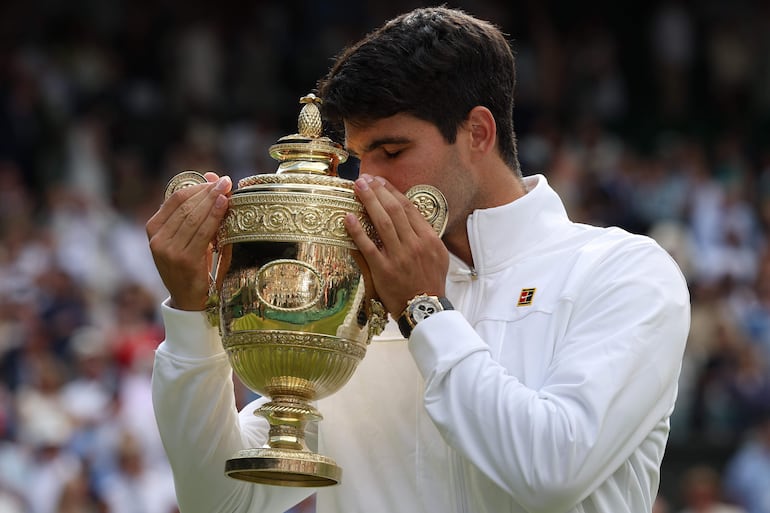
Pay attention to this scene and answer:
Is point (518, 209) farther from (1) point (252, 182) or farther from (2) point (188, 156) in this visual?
(2) point (188, 156)

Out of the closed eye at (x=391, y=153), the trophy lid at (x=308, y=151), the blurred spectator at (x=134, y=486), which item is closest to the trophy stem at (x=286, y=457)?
the trophy lid at (x=308, y=151)

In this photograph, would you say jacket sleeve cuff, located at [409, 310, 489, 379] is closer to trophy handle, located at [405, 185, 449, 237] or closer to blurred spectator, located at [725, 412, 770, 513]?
trophy handle, located at [405, 185, 449, 237]

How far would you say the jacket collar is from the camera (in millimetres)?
3678

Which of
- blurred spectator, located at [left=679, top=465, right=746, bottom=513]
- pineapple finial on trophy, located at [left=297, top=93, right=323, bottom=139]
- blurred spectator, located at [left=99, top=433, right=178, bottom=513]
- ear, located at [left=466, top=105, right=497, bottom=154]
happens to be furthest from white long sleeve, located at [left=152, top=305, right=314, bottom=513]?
blurred spectator, located at [left=679, top=465, right=746, bottom=513]

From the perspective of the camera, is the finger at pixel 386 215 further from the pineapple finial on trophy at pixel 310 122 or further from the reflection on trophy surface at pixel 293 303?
the pineapple finial on trophy at pixel 310 122

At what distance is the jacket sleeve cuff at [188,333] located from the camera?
3555mm

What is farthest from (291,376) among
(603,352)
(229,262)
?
(603,352)

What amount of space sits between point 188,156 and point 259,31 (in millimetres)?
3779

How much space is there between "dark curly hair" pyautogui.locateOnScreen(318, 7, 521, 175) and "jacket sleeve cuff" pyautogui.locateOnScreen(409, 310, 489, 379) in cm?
54

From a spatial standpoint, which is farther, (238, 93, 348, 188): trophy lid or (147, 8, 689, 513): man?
(238, 93, 348, 188): trophy lid

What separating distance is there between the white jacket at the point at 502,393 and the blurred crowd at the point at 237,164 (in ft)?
18.5

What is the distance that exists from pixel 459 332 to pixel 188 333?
68 centimetres

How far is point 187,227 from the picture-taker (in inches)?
135

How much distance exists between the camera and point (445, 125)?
A: 12.0ft
